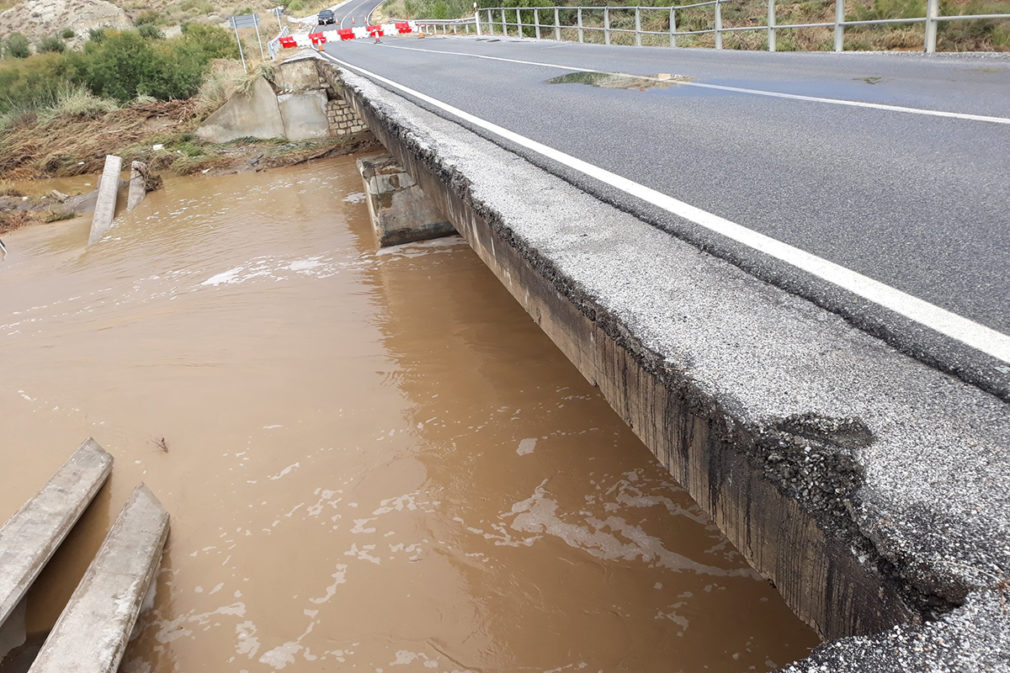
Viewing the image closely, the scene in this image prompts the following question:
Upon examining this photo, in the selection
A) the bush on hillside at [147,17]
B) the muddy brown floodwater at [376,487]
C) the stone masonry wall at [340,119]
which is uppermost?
the bush on hillside at [147,17]

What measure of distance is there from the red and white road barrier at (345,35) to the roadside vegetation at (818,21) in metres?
5.11

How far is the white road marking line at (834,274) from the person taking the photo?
7.41 feet

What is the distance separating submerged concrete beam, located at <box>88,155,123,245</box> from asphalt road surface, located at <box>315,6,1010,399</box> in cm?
768

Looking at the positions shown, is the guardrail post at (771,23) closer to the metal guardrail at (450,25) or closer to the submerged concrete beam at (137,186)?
the submerged concrete beam at (137,186)

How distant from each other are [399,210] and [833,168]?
21.1 ft

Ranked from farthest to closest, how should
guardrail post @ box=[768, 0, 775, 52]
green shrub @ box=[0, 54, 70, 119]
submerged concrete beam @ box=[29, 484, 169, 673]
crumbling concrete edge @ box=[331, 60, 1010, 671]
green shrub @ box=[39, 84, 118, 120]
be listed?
1. green shrub @ box=[0, 54, 70, 119]
2. green shrub @ box=[39, 84, 118, 120]
3. guardrail post @ box=[768, 0, 775, 52]
4. submerged concrete beam @ box=[29, 484, 169, 673]
5. crumbling concrete edge @ box=[331, 60, 1010, 671]

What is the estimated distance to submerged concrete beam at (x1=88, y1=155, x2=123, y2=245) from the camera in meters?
→ 14.1

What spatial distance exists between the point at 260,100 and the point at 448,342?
55.7 ft

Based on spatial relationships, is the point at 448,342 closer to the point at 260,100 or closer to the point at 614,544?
the point at 614,544

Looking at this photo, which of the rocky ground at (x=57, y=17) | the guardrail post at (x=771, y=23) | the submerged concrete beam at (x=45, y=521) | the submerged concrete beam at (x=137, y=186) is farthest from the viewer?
the rocky ground at (x=57, y=17)

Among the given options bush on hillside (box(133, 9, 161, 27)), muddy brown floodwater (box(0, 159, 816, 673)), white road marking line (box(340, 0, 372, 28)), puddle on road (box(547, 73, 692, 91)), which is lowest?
muddy brown floodwater (box(0, 159, 816, 673))

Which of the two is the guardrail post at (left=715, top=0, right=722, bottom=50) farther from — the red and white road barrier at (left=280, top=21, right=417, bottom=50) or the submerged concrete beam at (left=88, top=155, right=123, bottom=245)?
the red and white road barrier at (left=280, top=21, right=417, bottom=50)

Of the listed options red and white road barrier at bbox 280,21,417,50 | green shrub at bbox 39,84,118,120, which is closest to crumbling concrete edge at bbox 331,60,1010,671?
green shrub at bbox 39,84,118,120

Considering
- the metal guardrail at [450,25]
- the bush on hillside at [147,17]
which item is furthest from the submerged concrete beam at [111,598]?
the bush on hillside at [147,17]
